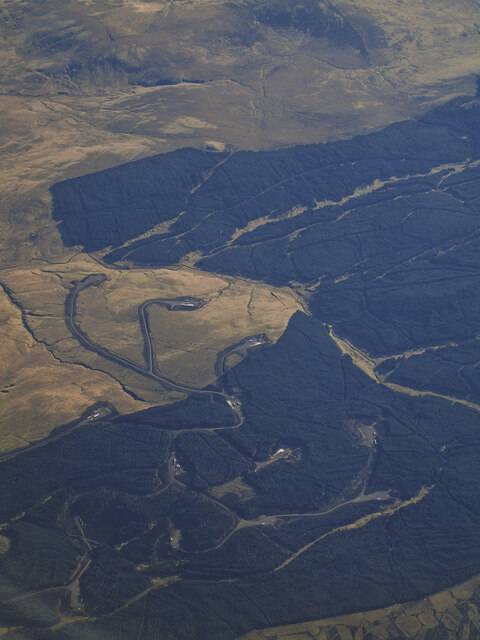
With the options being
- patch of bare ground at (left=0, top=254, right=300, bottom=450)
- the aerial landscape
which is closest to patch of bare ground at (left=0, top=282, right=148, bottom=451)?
patch of bare ground at (left=0, top=254, right=300, bottom=450)

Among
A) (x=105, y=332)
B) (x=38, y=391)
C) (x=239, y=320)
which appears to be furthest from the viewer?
(x=239, y=320)

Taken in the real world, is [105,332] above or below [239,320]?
above

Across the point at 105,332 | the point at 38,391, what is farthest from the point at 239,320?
the point at 38,391

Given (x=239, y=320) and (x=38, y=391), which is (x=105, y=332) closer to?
(x=38, y=391)

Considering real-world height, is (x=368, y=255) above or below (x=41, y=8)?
below

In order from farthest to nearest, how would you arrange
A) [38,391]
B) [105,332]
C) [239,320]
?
[239,320], [105,332], [38,391]

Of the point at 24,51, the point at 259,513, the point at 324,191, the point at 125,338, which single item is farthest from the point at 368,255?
the point at 24,51

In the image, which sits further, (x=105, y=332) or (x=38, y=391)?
(x=105, y=332)

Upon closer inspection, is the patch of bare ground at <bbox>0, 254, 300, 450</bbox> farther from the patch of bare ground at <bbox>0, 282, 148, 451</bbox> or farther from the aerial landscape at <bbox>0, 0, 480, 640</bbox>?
the aerial landscape at <bbox>0, 0, 480, 640</bbox>

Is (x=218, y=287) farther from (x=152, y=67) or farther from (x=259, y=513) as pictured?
(x=152, y=67)
